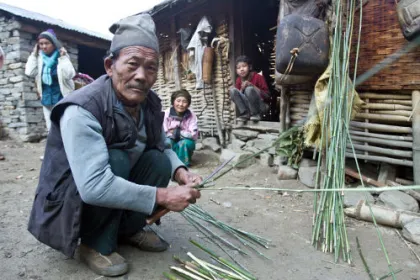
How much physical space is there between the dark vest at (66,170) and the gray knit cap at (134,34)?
22 cm

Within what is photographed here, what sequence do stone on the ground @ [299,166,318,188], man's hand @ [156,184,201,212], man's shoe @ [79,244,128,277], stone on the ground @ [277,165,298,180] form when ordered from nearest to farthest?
man's hand @ [156,184,201,212] → man's shoe @ [79,244,128,277] → stone on the ground @ [299,166,318,188] → stone on the ground @ [277,165,298,180]

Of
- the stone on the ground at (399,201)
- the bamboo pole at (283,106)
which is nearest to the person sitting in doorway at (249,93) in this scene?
the bamboo pole at (283,106)

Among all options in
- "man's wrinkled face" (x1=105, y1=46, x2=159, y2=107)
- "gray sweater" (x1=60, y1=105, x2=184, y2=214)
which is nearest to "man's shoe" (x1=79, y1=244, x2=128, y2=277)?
"gray sweater" (x1=60, y1=105, x2=184, y2=214)

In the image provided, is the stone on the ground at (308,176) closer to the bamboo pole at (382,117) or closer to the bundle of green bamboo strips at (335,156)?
the bamboo pole at (382,117)

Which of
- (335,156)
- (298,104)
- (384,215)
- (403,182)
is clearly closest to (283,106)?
(298,104)

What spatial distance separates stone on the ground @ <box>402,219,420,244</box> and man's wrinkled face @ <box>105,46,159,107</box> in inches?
83.1

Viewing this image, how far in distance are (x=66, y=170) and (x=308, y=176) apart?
2.72m

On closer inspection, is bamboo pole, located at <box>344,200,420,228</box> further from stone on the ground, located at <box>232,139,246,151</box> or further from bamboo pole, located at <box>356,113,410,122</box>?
stone on the ground, located at <box>232,139,246,151</box>

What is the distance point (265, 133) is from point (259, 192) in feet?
4.58

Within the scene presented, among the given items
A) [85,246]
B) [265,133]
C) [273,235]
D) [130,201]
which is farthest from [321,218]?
[265,133]

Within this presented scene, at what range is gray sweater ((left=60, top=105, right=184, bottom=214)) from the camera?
1429 mm

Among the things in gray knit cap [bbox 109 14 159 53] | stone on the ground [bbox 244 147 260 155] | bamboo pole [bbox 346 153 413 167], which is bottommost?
stone on the ground [bbox 244 147 260 155]

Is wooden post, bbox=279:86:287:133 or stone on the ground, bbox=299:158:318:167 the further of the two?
wooden post, bbox=279:86:287:133

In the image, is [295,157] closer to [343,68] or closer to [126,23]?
[343,68]
